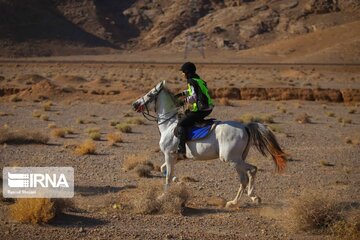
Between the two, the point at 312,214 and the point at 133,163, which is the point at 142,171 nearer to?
the point at 133,163

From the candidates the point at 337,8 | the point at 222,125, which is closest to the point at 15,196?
the point at 222,125

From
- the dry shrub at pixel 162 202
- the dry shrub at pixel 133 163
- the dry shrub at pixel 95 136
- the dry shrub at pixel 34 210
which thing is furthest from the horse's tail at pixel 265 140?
the dry shrub at pixel 95 136

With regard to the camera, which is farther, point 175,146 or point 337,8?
point 337,8

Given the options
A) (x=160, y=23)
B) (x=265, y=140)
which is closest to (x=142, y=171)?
(x=265, y=140)

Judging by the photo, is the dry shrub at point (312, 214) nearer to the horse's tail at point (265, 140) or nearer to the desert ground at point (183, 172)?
the desert ground at point (183, 172)

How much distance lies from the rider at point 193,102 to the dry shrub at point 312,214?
2652mm

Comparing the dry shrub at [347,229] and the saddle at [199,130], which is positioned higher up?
the saddle at [199,130]

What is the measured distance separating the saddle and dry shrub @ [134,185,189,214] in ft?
3.42

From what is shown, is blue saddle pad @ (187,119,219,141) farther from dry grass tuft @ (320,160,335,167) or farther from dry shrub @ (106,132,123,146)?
dry shrub @ (106,132,123,146)

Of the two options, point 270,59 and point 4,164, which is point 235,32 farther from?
point 4,164

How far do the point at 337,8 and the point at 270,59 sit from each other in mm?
26389

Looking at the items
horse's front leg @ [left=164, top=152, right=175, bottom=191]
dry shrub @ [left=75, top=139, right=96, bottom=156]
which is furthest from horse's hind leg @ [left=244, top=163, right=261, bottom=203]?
dry shrub @ [left=75, top=139, right=96, bottom=156]

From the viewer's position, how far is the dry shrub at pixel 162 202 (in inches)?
393

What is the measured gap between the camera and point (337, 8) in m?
107
